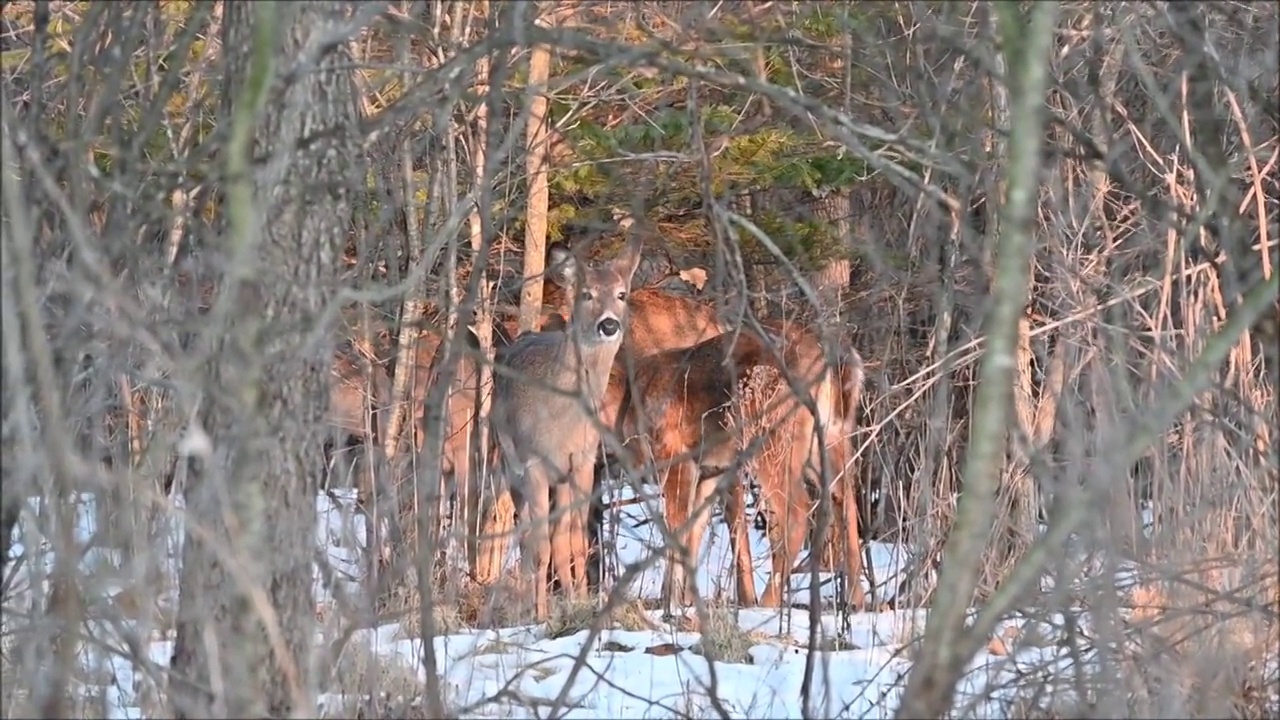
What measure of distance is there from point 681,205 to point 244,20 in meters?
6.99

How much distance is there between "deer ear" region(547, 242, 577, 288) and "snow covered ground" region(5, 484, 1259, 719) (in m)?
2.59

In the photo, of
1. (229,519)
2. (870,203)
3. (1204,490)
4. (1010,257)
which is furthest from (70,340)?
(870,203)

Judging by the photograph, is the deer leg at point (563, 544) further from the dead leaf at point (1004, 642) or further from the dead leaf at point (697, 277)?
the dead leaf at point (1004, 642)

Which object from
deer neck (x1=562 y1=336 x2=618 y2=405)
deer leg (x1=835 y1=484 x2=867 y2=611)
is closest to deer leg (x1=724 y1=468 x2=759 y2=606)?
deer leg (x1=835 y1=484 x2=867 y2=611)

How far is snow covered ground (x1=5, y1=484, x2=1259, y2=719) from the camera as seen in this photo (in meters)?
5.04

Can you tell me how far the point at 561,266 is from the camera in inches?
407

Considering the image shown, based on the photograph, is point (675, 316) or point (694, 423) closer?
point (694, 423)

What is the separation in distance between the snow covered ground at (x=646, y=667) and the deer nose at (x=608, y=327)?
303 centimetres

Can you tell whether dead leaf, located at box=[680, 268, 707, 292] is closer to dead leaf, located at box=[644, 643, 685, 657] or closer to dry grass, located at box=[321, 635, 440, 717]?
dead leaf, located at box=[644, 643, 685, 657]

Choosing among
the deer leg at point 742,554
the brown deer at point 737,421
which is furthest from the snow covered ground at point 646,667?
the brown deer at point 737,421

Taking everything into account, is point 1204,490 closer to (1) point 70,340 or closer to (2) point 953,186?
(1) point 70,340

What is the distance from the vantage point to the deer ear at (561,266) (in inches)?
399

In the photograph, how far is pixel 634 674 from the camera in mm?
6570

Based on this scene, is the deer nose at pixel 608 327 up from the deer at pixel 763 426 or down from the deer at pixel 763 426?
up
